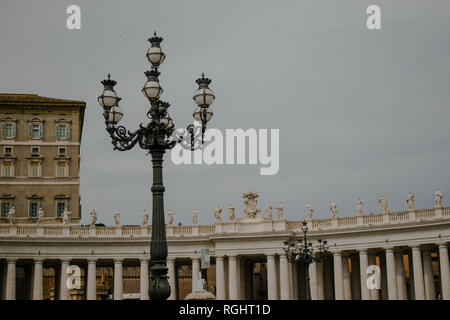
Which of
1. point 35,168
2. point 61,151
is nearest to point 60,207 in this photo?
point 35,168

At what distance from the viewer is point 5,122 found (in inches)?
3546

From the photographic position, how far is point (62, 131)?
9150 centimetres

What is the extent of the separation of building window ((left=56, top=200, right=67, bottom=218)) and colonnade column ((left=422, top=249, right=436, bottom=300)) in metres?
45.1

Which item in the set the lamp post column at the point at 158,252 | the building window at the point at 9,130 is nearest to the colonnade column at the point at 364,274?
the building window at the point at 9,130

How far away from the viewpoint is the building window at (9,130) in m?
89.6

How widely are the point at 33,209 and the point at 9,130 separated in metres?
11.6

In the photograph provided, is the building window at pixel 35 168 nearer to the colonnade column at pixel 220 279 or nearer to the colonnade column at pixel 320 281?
the colonnade column at pixel 220 279

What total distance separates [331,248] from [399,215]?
824 cm

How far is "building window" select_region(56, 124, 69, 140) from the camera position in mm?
91188

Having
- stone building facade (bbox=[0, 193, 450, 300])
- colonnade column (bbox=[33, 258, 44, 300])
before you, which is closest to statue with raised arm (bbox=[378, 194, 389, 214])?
stone building facade (bbox=[0, 193, 450, 300])

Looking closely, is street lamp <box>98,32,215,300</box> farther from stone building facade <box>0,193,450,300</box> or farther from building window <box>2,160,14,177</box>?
building window <box>2,160,14,177</box>

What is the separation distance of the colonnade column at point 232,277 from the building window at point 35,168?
29646 mm
